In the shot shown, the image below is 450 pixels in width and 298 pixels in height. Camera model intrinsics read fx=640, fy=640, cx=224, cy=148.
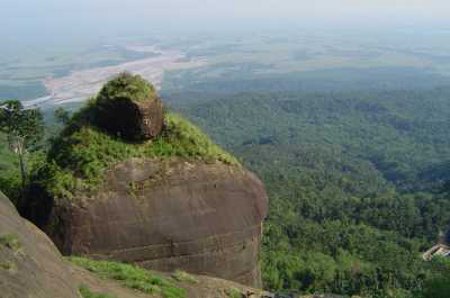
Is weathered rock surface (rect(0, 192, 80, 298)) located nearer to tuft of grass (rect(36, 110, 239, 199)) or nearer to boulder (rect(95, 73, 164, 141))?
tuft of grass (rect(36, 110, 239, 199))

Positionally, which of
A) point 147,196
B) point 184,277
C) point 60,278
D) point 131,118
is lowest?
point 184,277

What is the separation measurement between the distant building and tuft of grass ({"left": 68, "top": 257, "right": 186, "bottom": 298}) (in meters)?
46.2

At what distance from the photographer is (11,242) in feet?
22.6

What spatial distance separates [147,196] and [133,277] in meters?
1.72

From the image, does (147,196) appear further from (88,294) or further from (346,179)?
(346,179)

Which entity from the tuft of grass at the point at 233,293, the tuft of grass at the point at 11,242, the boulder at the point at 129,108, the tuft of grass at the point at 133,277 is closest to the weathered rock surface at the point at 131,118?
the boulder at the point at 129,108

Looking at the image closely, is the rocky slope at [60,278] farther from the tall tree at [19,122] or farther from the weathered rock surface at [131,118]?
the tall tree at [19,122]

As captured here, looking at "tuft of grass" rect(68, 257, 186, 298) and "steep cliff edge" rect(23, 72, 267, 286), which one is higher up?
"steep cliff edge" rect(23, 72, 267, 286)

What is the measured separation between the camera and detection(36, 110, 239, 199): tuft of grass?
1072 cm

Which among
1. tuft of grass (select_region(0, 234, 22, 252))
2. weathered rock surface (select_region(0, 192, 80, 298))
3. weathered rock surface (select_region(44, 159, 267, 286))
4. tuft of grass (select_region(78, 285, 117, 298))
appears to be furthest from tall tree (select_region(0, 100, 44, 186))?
tuft of grass (select_region(0, 234, 22, 252))

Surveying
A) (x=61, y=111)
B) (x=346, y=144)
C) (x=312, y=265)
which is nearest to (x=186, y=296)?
(x=61, y=111)

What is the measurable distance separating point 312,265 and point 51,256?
4068 centimetres

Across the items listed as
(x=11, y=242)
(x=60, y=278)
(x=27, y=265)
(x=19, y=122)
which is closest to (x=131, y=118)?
(x=60, y=278)

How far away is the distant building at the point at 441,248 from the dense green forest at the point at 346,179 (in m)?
0.95
